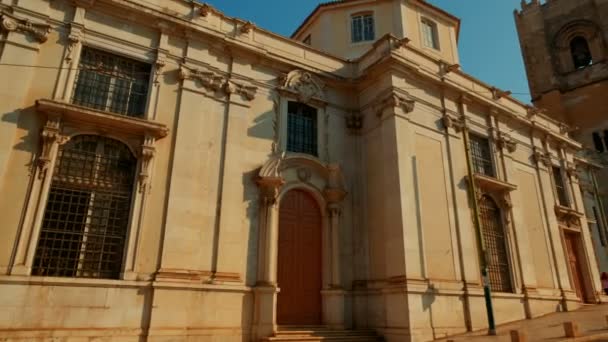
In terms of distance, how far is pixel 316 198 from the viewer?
13586mm

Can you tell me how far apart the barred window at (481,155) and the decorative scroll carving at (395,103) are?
3825mm

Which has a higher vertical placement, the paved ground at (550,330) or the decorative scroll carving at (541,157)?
the decorative scroll carving at (541,157)

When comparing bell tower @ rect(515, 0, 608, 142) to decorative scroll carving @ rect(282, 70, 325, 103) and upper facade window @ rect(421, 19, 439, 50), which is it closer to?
upper facade window @ rect(421, 19, 439, 50)

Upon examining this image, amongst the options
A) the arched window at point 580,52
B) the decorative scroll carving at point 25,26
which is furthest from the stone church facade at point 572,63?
the decorative scroll carving at point 25,26

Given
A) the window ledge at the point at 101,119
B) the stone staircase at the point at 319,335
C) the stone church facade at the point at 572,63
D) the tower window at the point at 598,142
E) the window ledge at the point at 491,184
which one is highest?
the stone church facade at the point at 572,63

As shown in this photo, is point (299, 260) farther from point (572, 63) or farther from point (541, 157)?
point (572, 63)

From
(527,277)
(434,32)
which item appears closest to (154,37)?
(434,32)

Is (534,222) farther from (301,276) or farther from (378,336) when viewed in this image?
(301,276)

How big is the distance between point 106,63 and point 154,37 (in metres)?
1.56

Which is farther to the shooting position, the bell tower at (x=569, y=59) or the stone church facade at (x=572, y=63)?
the bell tower at (x=569, y=59)

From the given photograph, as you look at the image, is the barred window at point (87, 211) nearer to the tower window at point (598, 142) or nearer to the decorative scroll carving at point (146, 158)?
the decorative scroll carving at point (146, 158)

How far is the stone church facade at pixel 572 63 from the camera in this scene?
111 ft

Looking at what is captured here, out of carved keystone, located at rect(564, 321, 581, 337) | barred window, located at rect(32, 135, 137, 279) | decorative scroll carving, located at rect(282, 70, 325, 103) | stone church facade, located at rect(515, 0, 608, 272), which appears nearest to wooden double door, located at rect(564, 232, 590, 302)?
carved keystone, located at rect(564, 321, 581, 337)

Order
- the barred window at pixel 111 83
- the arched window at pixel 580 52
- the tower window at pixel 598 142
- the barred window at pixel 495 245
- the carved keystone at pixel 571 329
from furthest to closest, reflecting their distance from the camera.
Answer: the arched window at pixel 580 52, the tower window at pixel 598 142, the barred window at pixel 495 245, the barred window at pixel 111 83, the carved keystone at pixel 571 329
